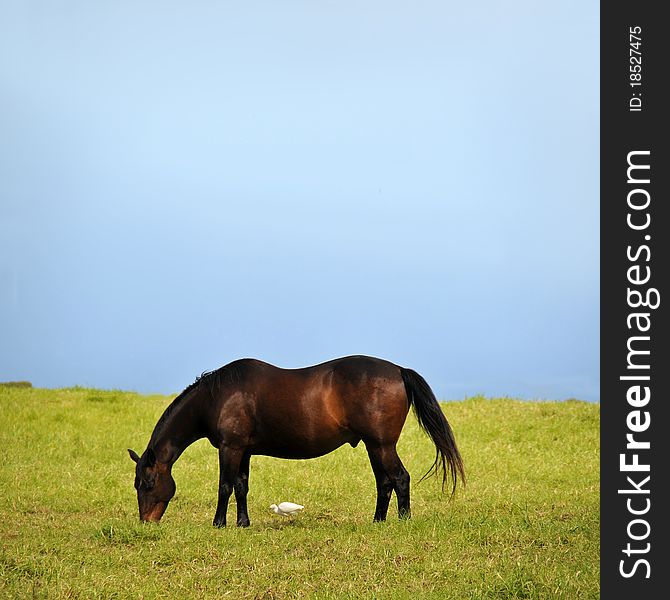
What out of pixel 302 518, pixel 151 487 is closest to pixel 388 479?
pixel 302 518

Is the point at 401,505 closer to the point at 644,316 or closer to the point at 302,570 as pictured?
the point at 302,570

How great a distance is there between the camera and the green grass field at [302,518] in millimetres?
8164

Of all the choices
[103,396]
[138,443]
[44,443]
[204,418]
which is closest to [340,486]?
[204,418]

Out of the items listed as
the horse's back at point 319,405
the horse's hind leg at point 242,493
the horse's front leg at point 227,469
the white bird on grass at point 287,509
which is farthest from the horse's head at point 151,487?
the white bird on grass at point 287,509

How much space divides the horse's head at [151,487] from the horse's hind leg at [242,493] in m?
0.91

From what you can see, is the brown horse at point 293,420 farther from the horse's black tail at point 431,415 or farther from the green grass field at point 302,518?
the green grass field at point 302,518

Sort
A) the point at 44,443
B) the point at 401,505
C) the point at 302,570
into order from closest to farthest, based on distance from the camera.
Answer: the point at 302,570 → the point at 401,505 → the point at 44,443

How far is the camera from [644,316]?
8688mm

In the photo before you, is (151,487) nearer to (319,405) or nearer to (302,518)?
(302,518)

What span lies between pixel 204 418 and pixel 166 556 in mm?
2820

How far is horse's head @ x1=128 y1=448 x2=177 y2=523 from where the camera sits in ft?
37.0

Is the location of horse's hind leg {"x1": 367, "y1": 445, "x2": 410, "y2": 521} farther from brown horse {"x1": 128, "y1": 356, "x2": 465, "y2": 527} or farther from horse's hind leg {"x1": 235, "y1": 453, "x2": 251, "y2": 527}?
horse's hind leg {"x1": 235, "y1": 453, "x2": 251, "y2": 527}

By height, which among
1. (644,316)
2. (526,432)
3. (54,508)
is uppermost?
(644,316)

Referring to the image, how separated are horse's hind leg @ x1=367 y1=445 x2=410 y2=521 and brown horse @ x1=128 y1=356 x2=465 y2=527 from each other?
1 cm
